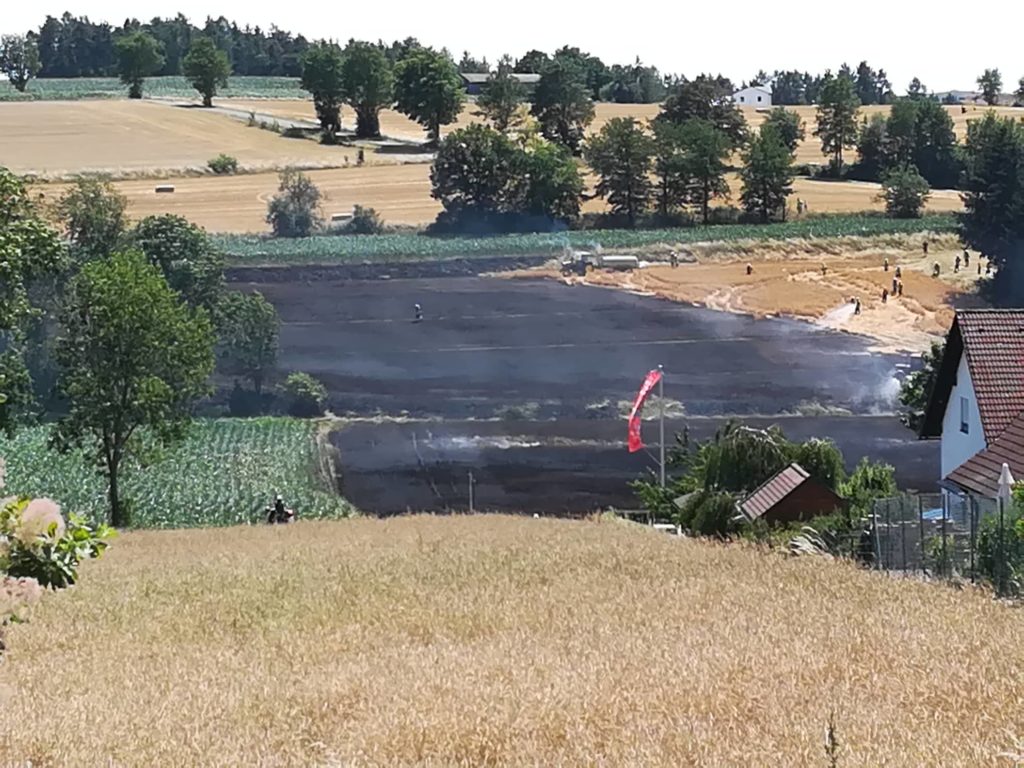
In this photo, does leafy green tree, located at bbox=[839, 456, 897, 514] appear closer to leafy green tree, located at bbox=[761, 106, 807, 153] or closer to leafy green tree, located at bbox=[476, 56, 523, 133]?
leafy green tree, located at bbox=[476, 56, 523, 133]

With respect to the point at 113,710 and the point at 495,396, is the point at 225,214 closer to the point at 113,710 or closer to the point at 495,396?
the point at 495,396

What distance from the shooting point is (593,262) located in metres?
86.7

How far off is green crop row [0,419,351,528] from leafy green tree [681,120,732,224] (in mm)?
45952

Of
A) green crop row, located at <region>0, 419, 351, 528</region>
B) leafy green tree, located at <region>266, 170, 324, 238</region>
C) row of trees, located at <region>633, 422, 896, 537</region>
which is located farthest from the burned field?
leafy green tree, located at <region>266, 170, 324, 238</region>

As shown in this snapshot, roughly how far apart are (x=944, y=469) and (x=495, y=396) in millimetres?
33646

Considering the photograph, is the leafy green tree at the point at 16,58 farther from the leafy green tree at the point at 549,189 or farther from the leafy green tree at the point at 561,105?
the leafy green tree at the point at 549,189

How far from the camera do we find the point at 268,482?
52.5 m

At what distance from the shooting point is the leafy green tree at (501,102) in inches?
4739

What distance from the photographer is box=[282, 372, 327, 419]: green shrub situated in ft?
214

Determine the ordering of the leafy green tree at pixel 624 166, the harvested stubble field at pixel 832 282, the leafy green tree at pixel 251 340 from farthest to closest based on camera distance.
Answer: the leafy green tree at pixel 624 166, the harvested stubble field at pixel 832 282, the leafy green tree at pixel 251 340

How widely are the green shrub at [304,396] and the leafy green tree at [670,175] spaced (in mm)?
40480

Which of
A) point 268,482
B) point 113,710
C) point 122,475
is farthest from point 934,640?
point 122,475

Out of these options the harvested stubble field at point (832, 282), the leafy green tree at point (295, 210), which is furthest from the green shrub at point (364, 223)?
the harvested stubble field at point (832, 282)

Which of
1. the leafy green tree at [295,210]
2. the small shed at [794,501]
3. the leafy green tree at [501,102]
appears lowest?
the small shed at [794,501]
